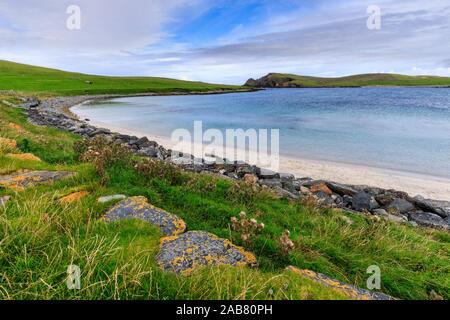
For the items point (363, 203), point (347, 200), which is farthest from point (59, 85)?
point (363, 203)

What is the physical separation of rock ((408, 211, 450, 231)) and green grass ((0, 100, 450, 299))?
1302 millimetres

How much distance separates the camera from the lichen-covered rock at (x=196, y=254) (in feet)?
10.3

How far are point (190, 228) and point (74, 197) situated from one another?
246 cm

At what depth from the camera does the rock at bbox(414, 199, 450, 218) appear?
27.6 feet

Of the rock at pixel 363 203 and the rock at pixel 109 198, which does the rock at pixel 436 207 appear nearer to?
the rock at pixel 363 203

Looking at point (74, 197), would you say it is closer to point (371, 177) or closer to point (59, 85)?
point (371, 177)

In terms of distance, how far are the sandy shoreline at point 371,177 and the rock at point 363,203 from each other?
3116 mm

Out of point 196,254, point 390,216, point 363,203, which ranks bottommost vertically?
point 390,216

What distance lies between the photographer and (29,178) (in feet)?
17.3

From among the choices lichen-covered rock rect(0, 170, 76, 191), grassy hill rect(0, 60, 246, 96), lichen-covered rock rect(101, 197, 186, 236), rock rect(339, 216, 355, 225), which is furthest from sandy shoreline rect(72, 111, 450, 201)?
grassy hill rect(0, 60, 246, 96)

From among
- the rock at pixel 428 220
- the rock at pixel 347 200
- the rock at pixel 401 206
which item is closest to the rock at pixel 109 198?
the rock at pixel 347 200

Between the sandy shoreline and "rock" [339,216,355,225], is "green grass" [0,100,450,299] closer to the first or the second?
"rock" [339,216,355,225]
